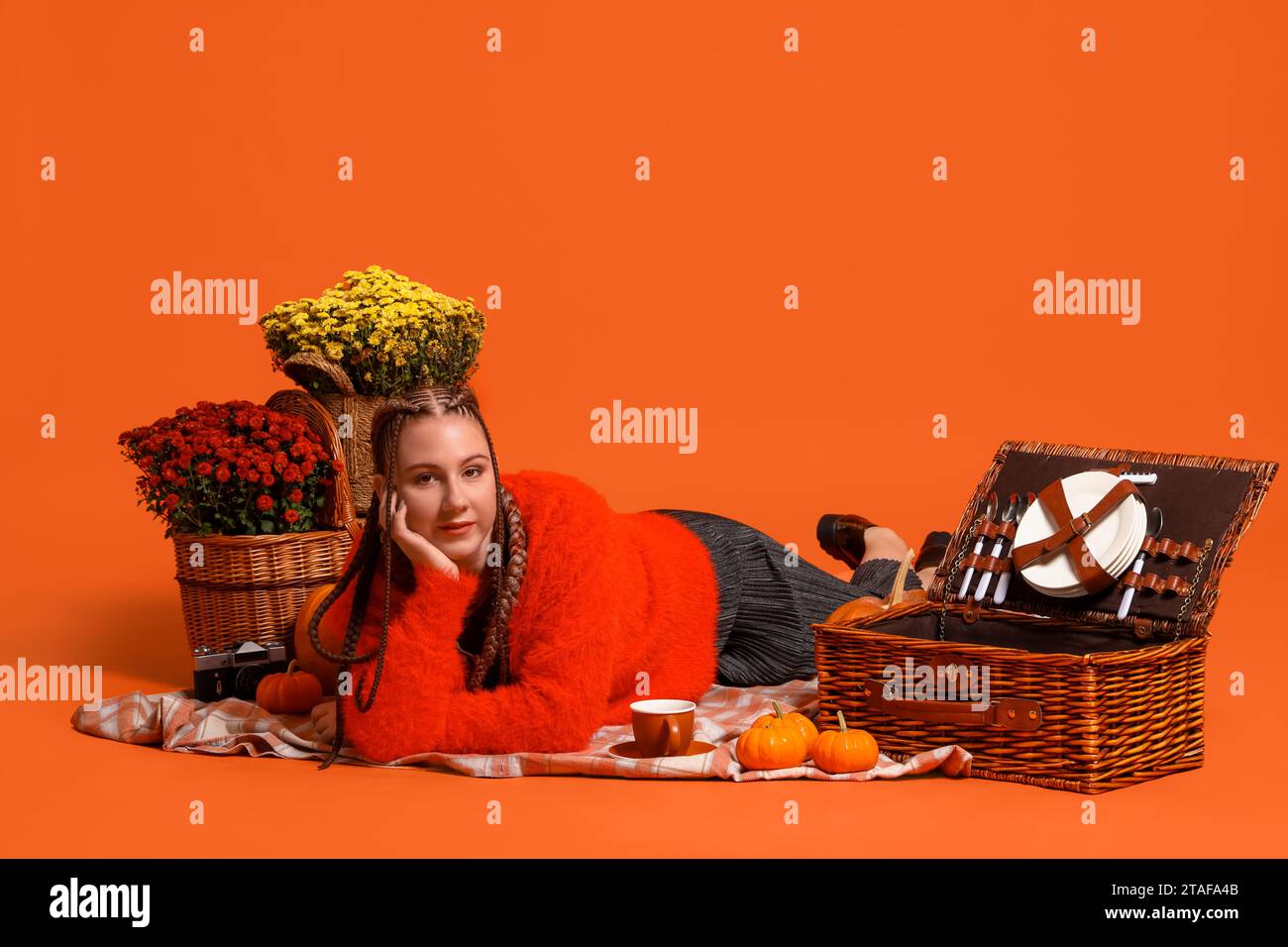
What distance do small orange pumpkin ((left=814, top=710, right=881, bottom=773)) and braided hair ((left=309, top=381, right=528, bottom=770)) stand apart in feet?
2.91

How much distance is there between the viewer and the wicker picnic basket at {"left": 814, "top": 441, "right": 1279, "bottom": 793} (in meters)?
4.36

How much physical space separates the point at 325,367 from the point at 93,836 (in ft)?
7.24

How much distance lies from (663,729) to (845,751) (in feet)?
1.64

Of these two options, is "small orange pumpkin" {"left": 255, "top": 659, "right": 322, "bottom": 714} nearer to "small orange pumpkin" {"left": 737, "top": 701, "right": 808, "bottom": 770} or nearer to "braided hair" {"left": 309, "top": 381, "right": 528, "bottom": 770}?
"braided hair" {"left": 309, "top": 381, "right": 528, "bottom": 770}

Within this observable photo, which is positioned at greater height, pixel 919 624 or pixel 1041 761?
pixel 919 624

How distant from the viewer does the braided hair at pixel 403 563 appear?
4609 millimetres

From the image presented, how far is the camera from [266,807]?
14.4 feet

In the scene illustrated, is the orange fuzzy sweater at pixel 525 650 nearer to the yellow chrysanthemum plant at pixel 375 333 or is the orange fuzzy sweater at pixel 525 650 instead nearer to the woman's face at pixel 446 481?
the woman's face at pixel 446 481

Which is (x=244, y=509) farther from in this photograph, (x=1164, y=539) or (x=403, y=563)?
(x=1164, y=539)

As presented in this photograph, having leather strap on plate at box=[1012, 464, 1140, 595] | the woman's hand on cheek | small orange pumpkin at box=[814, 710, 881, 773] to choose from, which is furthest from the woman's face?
leather strap on plate at box=[1012, 464, 1140, 595]

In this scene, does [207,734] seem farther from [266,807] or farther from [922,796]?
[922,796]

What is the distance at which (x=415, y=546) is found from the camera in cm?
456

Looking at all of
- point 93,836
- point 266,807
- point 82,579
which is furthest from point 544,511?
point 82,579

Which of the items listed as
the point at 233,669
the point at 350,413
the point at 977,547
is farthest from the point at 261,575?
the point at 977,547
